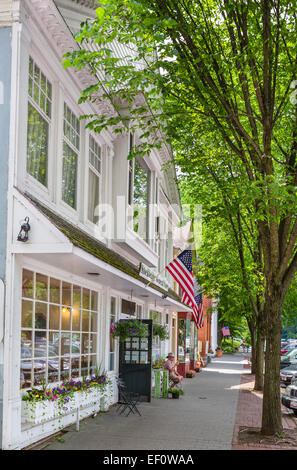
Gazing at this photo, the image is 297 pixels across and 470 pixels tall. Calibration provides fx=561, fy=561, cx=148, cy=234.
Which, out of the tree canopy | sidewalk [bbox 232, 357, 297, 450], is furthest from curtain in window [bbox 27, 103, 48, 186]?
sidewalk [bbox 232, 357, 297, 450]

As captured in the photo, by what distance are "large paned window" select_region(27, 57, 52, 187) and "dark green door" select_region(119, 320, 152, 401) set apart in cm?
623

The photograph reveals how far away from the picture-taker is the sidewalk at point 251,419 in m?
9.76

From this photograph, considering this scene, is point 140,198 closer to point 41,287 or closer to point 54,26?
point 41,287

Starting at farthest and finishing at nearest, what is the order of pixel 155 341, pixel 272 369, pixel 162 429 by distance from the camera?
pixel 155 341
pixel 162 429
pixel 272 369

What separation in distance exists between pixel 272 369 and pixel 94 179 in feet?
18.5

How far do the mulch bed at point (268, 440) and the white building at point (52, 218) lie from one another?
330cm

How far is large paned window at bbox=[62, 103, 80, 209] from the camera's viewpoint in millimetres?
10719

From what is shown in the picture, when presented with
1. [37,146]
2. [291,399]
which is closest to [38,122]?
[37,146]

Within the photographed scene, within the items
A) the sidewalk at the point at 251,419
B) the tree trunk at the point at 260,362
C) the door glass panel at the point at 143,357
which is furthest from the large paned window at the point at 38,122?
the tree trunk at the point at 260,362

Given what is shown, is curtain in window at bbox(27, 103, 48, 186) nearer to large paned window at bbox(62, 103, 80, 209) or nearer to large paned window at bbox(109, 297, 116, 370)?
large paned window at bbox(62, 103, 80, 209)

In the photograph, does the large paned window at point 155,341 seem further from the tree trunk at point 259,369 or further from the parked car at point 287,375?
the parked car at point 287,375

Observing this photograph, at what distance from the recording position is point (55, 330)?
9.80 meters

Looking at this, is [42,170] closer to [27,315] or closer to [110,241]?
[27,315]

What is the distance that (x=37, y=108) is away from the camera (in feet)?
30.3
